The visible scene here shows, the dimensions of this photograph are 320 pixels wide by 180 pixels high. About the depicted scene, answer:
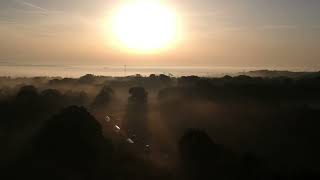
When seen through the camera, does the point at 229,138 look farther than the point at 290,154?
Yes

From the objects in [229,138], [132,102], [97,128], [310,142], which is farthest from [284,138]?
[132,102]

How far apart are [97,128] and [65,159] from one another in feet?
19.5

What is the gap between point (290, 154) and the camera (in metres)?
43.8

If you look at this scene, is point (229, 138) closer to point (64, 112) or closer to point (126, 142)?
Result: point (126, 142)

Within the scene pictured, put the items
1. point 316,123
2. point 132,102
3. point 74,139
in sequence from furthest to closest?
point 132,102, point 316,123, point 74,139

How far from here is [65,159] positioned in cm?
3481

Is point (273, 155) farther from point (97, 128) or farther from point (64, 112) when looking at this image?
point (64, 112)

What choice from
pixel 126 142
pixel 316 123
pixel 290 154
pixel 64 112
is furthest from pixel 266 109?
pixel 64 112

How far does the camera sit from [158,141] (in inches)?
1891

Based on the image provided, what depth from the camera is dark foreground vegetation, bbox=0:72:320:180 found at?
33719 mm

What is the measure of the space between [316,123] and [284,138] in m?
10.6

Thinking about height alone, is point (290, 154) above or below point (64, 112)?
below

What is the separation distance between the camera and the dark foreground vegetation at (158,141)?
33.7 m

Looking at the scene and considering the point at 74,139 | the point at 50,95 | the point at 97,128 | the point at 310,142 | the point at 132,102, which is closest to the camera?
the point at 74,139
